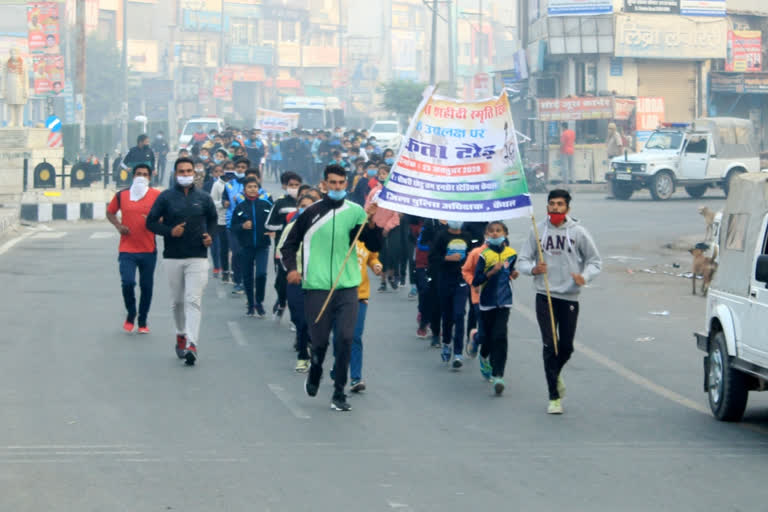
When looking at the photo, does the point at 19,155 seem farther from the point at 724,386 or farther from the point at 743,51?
the point at 743,51

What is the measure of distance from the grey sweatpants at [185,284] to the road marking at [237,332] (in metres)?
1.18

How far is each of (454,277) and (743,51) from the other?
44794 millimetres

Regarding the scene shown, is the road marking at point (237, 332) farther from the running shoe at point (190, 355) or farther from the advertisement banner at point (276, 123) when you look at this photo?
the advertisement banner at point (276, 123)

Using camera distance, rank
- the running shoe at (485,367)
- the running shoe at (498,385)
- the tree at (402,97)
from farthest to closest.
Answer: the tree at (402,97) → the running shoe at (485,367) → the running shoe at (498,385)

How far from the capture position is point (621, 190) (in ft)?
122

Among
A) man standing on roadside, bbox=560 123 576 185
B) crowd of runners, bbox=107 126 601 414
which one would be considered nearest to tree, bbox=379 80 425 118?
man standing on roadside, bbox=560 123 576 185

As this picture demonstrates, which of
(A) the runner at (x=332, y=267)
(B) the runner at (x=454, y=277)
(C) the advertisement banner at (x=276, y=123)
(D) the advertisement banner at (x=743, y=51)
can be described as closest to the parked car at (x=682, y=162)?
(D) the advertisement banner at (x=743, y=51)

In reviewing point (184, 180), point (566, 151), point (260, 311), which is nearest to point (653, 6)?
point (566, 151)

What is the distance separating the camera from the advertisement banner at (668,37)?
49969 millimetres

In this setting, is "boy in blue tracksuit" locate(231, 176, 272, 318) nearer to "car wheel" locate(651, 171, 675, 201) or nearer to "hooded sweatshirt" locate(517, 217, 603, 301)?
"hooded sweatshirt" locate(517, 217, 603, 301)

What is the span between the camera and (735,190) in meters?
9.67

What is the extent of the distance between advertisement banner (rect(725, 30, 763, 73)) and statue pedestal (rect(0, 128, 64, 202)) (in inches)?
1124

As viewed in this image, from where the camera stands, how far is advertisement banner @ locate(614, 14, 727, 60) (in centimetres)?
4997

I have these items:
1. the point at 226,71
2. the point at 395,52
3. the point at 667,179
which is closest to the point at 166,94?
the point at 226,71
